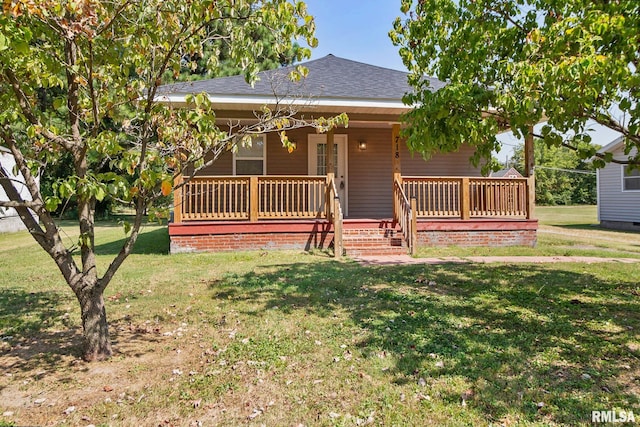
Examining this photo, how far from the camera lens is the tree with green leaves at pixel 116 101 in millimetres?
2961

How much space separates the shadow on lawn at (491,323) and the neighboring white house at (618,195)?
1245 centimetres

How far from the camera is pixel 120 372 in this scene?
3.29m

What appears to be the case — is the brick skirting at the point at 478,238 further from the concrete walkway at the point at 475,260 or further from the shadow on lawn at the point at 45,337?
the shadow on lawn at the point at 45,337

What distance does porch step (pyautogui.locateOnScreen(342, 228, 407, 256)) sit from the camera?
29.1ft

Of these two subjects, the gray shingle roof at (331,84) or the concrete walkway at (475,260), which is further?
the gray shingle roof at (331,84)

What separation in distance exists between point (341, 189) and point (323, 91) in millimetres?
3053

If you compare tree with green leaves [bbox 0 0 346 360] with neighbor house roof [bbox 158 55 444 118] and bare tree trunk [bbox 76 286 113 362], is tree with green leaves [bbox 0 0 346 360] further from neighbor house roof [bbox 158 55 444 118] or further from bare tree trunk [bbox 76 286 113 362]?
neighbor house roof [bbox 158 55 444 118]

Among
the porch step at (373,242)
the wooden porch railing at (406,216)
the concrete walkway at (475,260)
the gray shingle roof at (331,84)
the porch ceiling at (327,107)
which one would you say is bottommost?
the concrete walkway at (475,260)

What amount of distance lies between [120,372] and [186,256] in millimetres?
5332

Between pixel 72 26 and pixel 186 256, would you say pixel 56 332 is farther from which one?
pixel 186 256

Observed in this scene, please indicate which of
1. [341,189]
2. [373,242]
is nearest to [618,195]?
[341,189]

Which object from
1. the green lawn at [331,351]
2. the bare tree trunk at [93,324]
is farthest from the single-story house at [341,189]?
the bare tree trunk at [93,324]

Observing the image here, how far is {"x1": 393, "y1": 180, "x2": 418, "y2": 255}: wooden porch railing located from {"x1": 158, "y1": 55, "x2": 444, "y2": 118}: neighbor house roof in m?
1.98

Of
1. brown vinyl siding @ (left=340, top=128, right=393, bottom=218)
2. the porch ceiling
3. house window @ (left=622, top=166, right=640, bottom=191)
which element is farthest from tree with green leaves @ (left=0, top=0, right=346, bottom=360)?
house window @ (left=622, top=166, right=640, bottom=191)
